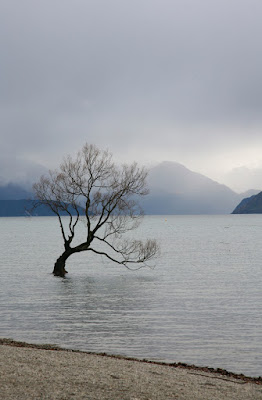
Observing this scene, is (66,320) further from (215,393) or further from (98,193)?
(98,193)

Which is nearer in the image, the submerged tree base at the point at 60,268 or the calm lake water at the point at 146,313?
the calm lake water at the point at 146,313

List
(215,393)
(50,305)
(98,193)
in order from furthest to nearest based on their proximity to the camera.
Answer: (98,193)
(50,305)
(215,393)

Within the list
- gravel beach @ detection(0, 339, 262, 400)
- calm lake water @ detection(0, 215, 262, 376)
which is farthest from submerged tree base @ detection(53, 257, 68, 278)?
gravel beach @ detection(0, 339, 262, 400)

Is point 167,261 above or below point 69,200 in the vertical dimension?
below

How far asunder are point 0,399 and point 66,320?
17514 mm

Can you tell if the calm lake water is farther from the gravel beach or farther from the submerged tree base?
the gravel beach

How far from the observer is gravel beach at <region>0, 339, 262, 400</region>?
12.6m

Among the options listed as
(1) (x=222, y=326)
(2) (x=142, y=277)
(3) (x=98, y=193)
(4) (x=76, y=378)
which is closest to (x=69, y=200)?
(3) (x=98, y=193)

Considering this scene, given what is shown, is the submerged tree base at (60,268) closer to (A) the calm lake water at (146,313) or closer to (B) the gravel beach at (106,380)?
(A) the calm lake water at (146,313)

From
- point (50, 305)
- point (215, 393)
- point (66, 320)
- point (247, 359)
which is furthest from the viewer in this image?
point (50, 305)

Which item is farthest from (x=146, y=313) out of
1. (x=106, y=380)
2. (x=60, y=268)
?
(x=60, y=268)

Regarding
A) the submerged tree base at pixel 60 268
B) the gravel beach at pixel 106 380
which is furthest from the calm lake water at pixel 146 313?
the gravel beach at pixel 106 380

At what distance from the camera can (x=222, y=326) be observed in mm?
27156

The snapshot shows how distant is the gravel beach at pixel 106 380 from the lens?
1263 centimetres
